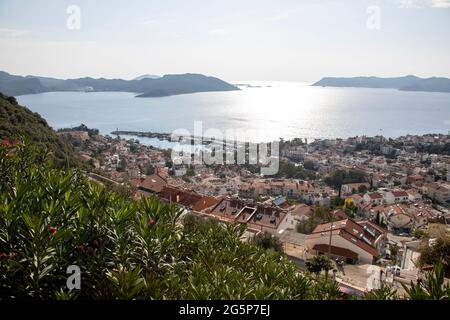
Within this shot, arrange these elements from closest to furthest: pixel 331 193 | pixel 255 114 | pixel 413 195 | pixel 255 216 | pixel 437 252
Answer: pixel 437 252
pixel 255 216
pixel 413 195
pixel 331 193
pixel 255 114

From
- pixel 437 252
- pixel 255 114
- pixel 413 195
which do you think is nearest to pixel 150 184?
pixel 437 252

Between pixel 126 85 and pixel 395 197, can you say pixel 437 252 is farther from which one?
pixel 126 85

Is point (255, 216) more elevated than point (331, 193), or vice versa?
point (255, 216)

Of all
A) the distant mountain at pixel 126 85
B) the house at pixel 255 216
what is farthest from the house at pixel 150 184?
the distant mountain at pixel 126 85

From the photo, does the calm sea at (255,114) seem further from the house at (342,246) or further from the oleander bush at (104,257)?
the oleander bush at (104,257)

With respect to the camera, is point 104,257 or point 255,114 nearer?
point 104,257

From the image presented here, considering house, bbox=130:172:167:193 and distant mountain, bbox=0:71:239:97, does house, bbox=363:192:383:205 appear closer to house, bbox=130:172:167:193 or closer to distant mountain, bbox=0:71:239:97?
house, bbox=130:172:167:193

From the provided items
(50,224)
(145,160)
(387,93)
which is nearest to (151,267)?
(50,224)
